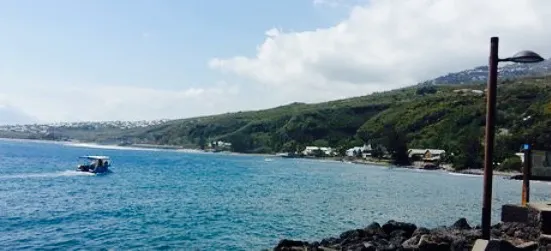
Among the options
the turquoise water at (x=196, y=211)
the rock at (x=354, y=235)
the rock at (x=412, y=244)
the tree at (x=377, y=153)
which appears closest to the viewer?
the rock at (x=412, y=244)

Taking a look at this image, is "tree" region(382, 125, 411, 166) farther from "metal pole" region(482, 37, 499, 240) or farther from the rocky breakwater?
"metal pole" region(482, 37, 499, 240)

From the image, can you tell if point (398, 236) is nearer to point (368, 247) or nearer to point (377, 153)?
point (368, 247)

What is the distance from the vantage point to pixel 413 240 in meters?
26.6

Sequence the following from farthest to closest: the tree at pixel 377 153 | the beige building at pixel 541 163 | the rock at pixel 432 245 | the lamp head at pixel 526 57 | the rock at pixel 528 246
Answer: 1. the tree at pixel 377 153
2. the rock at pixel 432 245
3. the beige building at pixel 541 163
4. the rock at pixel 528 246
5. the lamp head at pixel 526 57

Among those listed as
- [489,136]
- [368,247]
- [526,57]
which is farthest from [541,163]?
[526,57]

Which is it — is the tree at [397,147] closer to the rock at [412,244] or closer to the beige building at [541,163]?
the rock at [412,244]

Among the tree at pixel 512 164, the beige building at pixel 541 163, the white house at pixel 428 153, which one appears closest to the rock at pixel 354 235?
the beige building at pixel 541 163

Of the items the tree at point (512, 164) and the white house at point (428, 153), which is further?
the white house at point (428, 153)

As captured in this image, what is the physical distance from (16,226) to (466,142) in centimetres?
13327

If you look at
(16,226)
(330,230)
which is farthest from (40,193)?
(330,230)

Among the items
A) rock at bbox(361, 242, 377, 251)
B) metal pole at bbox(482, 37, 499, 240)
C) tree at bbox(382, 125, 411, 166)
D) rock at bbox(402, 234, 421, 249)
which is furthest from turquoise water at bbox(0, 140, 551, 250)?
tree at bbox(382, 125, 411, 166)

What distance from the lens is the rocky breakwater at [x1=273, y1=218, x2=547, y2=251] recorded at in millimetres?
22864

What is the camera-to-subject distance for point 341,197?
6488 centimetres

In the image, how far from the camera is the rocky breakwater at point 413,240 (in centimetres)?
2286
